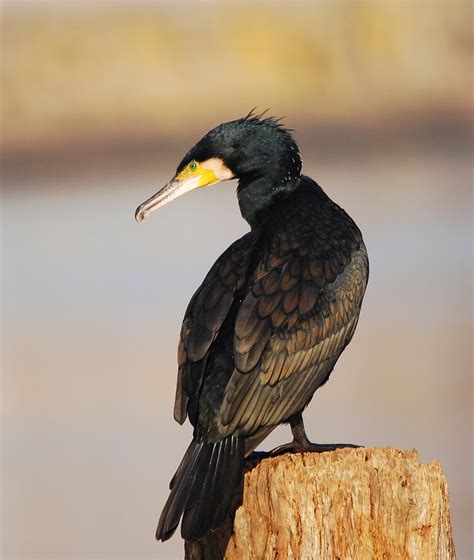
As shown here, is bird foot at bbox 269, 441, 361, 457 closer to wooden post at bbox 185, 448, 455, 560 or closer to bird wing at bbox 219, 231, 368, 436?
bird wing at bbox 219, 231, 368, 436

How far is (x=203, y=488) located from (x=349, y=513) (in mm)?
477

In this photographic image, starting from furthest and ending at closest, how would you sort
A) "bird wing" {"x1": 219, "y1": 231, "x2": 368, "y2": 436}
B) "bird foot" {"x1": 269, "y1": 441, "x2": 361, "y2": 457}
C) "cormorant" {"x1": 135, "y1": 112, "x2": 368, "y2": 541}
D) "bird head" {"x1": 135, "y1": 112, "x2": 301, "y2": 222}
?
"bird head" {"x1": 135, "y1": 112, "x2": 301, "y2": 222}, "bird foot" {"x1": 269, "y1": 441, "x2": 361, "y2": 457}, "bird wing" {"x1": 219, "y1": 231, "x2": 368, "y2": 436}, "cormorant" {"x1": 135, "y1": 112, "x2": 368, "y2": 541}

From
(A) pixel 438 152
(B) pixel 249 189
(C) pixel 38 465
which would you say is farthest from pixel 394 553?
(A) pixel 438 152

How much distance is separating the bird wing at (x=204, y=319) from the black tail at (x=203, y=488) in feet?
0.74

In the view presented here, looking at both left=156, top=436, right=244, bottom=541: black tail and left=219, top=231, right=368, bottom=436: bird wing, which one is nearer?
left=156, top=436, right=244, bottom=541: black tail

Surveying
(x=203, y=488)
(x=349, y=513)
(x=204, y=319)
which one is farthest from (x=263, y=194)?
(x=349, y=513)

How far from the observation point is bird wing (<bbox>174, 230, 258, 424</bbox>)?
17.3 ft

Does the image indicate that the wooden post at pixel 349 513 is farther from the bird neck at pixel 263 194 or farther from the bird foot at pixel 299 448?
the bird neck at pixel 263 194

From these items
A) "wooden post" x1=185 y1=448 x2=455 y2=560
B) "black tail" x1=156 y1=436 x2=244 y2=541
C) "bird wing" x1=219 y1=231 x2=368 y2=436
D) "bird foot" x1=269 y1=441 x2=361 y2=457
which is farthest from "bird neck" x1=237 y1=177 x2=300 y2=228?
"wooden post" x1=185 y1=448 x2=455 y2=560

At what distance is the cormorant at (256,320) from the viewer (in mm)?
5051

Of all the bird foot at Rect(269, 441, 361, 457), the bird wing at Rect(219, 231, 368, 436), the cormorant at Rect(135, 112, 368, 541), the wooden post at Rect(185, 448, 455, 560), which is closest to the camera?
the wooden post at Rect(185, 448, 455, 560)

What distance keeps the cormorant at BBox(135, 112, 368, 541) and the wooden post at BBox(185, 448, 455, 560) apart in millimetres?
145

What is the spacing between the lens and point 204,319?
210 inches

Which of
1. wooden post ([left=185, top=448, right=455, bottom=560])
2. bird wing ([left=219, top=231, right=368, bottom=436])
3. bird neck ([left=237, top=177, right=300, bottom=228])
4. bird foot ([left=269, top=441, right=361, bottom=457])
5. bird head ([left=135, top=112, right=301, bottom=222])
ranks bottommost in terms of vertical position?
wooden post ([left=185, top=448, right=455, bottom=560])
